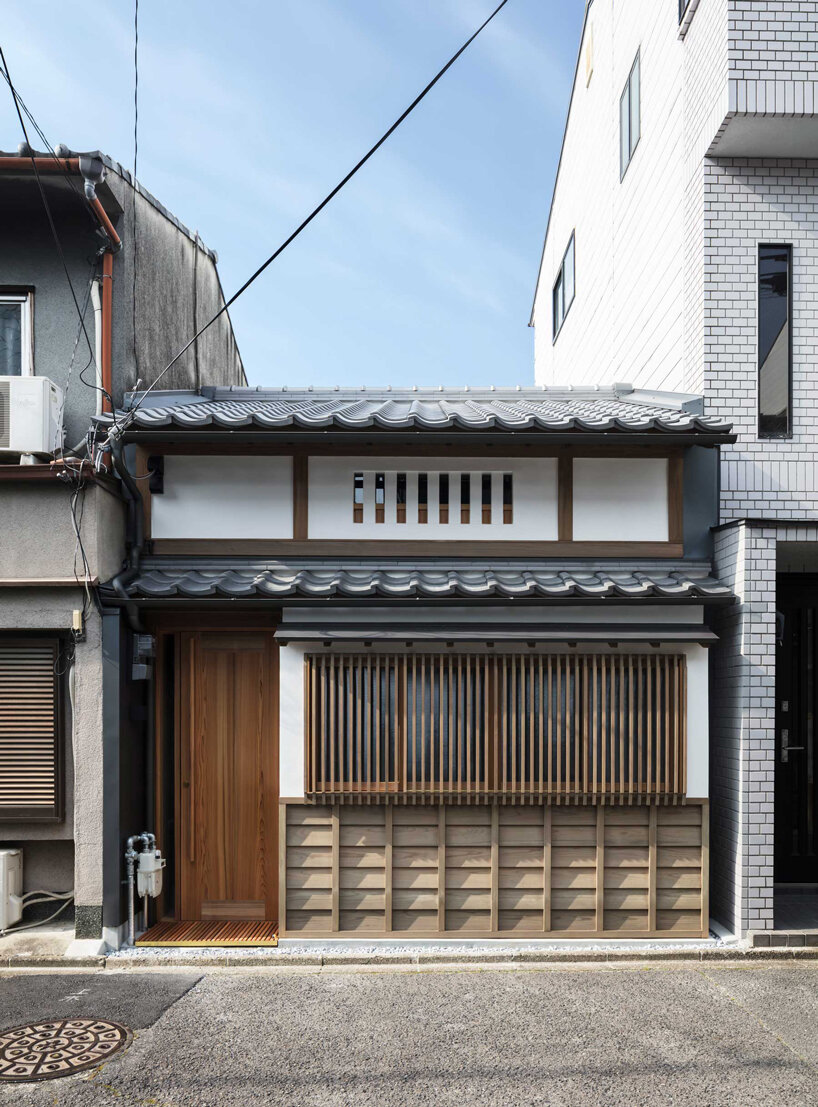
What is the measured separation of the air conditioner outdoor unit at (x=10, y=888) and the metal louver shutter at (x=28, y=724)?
0.40 metres

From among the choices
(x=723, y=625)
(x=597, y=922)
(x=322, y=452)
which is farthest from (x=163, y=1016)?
(x=723, y=625)

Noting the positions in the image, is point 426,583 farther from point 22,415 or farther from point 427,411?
point 22,415

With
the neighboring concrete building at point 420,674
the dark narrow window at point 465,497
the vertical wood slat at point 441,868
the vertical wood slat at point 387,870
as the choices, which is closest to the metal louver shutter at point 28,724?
the neighboring concrete building at point 420,674

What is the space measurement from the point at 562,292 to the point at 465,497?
10732 mm

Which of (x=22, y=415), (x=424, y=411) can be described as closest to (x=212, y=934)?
(x=22, y=415)

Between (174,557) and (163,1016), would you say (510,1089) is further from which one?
(174,557)

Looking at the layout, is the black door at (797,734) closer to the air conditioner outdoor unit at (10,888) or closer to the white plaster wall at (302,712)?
the white plaster wall at (302,712)

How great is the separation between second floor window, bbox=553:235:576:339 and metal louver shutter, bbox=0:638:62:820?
12133 mm

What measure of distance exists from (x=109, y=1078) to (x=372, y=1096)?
170cm

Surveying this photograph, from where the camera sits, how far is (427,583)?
7293 mm

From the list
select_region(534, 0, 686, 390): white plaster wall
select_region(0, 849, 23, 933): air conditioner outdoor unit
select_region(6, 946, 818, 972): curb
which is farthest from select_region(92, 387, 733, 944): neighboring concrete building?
select_region(534, 0, 686, 390): white plaster wall

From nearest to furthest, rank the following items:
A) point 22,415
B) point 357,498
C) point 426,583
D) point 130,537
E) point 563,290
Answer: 1. point 426,583
2. point 22,415
3. point 130,537
4. point 357,498
5. point 563,290

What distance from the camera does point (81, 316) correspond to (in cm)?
811

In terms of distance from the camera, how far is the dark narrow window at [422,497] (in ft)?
25.7
